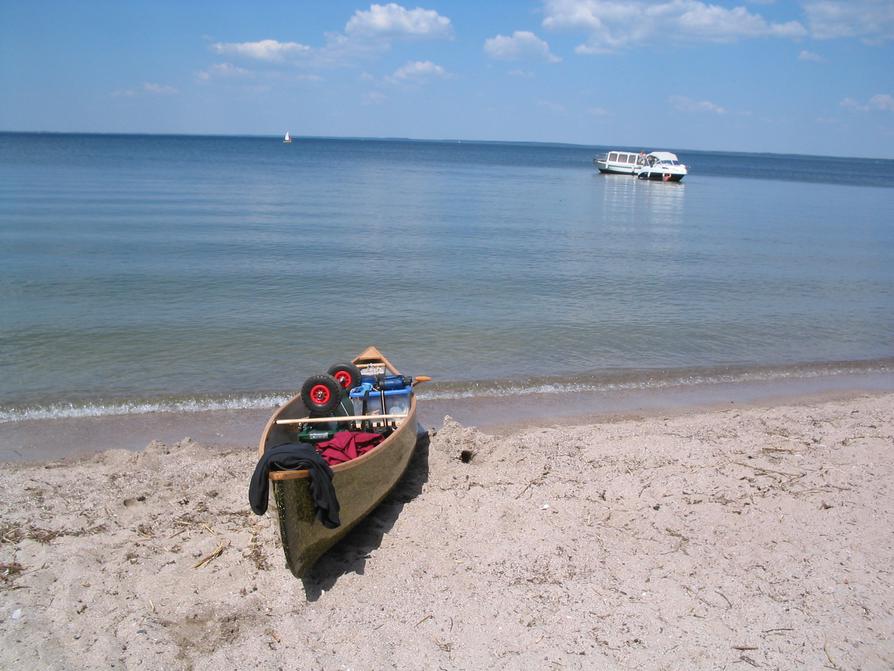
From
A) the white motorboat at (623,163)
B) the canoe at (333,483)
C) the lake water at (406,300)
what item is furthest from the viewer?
the white motorboat at (623,163)

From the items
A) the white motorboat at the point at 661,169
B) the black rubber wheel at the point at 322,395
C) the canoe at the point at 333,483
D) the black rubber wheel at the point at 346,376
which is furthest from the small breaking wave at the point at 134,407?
the white motorboat at the point at 661,169


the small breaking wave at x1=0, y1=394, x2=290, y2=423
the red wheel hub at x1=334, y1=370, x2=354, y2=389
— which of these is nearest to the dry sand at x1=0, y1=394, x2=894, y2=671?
the red wheel hub at x1=334, y1=370, x2=354, y2=389

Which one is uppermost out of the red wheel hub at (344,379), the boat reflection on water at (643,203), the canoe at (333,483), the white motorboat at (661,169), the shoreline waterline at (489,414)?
the white motorboat at (661,169)

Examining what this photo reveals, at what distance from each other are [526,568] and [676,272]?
17.3m

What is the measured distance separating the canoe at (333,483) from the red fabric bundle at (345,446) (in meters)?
0.32

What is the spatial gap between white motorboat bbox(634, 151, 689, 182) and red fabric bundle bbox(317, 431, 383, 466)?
198 ft

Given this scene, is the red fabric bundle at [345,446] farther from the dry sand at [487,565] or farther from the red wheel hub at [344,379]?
the red wheel hub at [344,379]

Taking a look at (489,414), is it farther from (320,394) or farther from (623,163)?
(623,163)

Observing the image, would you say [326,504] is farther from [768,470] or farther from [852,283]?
[852,283]

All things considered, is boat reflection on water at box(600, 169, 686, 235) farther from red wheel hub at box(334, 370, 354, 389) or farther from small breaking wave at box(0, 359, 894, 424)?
red wheel hub at box(334, 370, 354, 389)

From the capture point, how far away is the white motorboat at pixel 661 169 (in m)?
63.0

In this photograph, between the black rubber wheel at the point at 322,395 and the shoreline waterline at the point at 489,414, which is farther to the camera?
the shoreline waterline at the point at 489,414

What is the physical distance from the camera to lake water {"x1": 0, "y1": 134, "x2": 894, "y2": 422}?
41.5 feet

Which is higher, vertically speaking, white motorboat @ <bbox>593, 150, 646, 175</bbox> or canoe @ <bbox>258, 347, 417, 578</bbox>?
white motorboat @ <bbox>593, 150, 646, 175</bbox>
